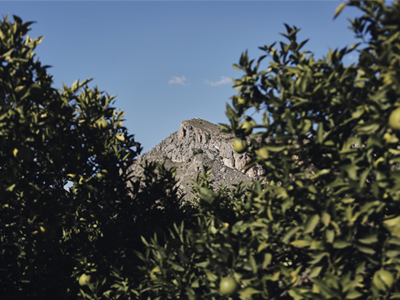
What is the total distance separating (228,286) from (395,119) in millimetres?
2401

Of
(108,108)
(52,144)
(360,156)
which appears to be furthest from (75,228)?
(360,156)

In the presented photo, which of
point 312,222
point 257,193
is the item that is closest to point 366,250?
point 312,222

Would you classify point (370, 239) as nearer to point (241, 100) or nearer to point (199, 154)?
point (241, 100)

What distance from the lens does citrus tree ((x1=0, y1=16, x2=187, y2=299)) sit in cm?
358

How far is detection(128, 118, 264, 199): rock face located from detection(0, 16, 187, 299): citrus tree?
3908 inches

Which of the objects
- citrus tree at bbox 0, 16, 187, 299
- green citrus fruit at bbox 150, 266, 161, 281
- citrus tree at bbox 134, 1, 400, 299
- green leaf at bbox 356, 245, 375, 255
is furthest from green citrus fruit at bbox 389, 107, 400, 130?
citrus tree at bbox 0, 16, 187, 299

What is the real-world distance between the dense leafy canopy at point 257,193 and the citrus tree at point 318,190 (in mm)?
17

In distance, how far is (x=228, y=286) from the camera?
9.30 ft

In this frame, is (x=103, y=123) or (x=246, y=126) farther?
(x=103, y=123)

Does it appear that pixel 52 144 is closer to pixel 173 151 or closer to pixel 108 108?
pixel 108 108

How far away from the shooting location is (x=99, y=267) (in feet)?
15.1

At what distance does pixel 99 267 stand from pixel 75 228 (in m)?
1.17

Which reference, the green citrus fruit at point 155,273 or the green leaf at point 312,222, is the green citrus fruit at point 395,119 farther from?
the green citrus fruit at point 155,273

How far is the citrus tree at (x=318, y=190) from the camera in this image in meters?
2.59
